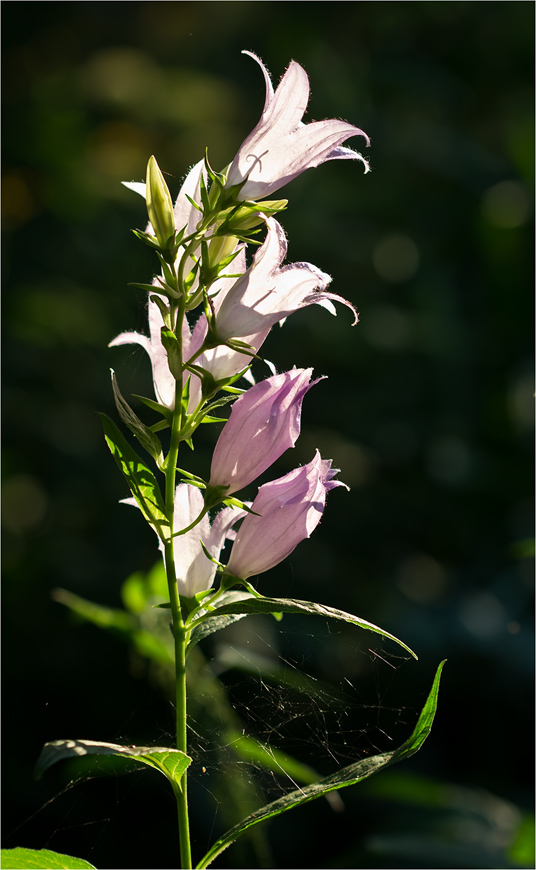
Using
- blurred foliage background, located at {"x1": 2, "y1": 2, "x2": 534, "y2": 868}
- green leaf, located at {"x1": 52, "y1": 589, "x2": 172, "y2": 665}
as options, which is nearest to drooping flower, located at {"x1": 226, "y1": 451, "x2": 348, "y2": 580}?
green leaf, located at {"x1": 52, "y1": 589, "x2": 172, "y2": 665}

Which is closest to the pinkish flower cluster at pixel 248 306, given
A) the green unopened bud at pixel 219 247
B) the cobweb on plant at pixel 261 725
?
the green unopened bud at pixel 219 247

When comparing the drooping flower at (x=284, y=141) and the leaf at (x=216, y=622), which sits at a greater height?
the drooping flower at (x=284, y=141)

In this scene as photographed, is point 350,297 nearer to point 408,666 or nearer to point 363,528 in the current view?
point 363,528

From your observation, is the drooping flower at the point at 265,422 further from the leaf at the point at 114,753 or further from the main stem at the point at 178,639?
the leaf at the point at 114,753

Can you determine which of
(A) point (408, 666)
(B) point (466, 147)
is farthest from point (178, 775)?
(B) point (466, 147)

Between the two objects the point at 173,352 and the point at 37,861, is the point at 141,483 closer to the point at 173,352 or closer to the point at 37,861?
the point at 173,352

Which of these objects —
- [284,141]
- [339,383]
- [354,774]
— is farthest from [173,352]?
[339,383]
